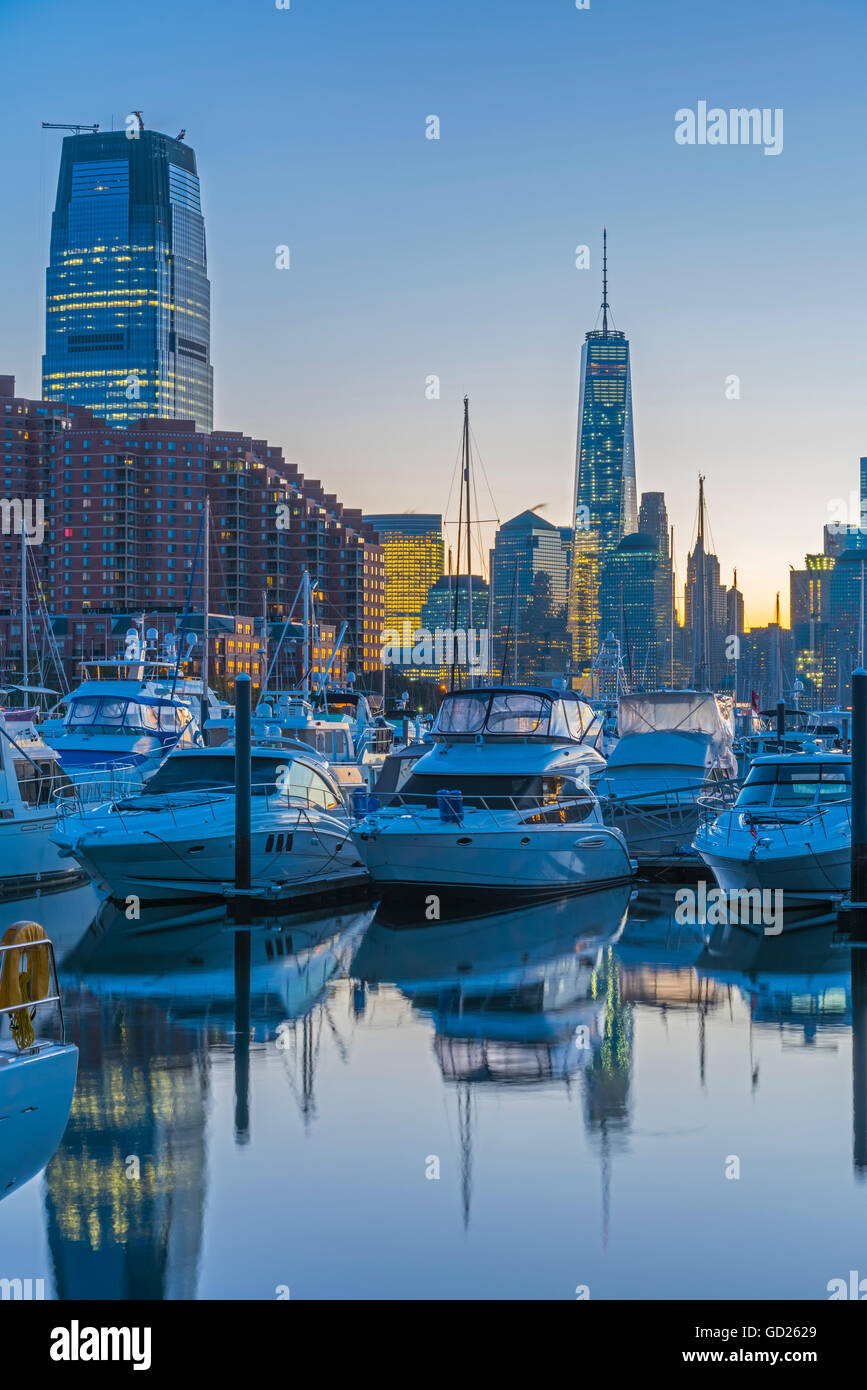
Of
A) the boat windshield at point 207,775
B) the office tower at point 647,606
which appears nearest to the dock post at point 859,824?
the boat windshield at point 207,775

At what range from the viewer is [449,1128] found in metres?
11.0

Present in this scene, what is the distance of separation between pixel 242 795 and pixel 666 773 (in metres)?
12.1

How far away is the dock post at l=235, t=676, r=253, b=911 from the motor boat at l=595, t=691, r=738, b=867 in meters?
7.24

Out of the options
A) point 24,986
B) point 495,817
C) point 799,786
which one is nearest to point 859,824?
point 799,786

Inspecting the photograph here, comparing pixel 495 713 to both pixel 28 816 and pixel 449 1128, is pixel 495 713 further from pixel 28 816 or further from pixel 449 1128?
pixel 449 1128

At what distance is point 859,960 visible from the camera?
17812 millimetres

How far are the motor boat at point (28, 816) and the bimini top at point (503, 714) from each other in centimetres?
564

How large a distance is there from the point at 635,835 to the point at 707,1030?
1440 cm

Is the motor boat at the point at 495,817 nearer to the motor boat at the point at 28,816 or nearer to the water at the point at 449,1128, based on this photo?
the water at the point at 449,1128

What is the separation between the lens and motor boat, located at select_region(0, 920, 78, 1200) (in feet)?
26.4

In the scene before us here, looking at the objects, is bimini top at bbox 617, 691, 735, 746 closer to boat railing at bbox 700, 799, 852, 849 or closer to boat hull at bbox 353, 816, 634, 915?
boat railing at bbox 700, 799, 852, 849

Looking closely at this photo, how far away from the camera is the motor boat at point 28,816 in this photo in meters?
22.8

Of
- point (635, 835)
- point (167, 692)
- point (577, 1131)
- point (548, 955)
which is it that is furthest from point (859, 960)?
point (167, 692)
